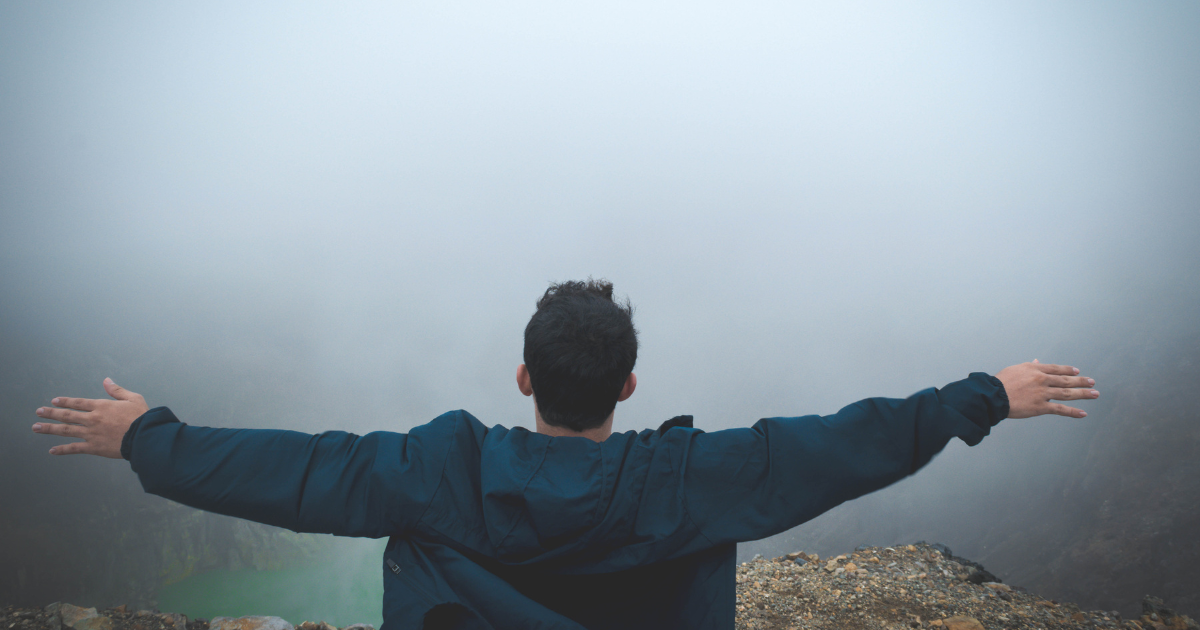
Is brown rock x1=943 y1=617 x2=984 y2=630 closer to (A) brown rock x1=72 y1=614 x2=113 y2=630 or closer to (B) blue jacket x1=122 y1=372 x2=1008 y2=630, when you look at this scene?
(B) blue jacket x1=122 y1=372 x2=1008 y2=630

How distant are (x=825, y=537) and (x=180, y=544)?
50.2 ft

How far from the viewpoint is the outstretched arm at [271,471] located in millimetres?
1377

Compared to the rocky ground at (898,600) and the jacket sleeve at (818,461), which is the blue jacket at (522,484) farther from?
the rocky ground at (898,600)

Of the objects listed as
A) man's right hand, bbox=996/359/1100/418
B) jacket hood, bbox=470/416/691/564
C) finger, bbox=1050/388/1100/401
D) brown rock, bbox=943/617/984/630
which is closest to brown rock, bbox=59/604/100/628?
jacket hood, bbox=470/416/691/564

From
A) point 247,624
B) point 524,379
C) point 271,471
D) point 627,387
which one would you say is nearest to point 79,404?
point 271,471

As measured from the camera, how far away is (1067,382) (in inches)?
61.4

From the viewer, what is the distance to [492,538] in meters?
1.34

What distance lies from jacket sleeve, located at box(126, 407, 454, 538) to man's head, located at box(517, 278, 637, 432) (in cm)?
33

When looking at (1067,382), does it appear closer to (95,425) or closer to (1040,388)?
(1040,388)

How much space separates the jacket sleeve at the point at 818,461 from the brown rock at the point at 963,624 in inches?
99.5

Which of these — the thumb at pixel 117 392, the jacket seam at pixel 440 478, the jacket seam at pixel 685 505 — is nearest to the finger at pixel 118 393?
the thumb at pixel 117 392

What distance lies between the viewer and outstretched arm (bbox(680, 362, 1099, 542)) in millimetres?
1425

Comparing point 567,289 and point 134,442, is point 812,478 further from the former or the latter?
point 134,442

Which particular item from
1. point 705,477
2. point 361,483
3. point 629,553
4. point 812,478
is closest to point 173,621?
point 361,483
